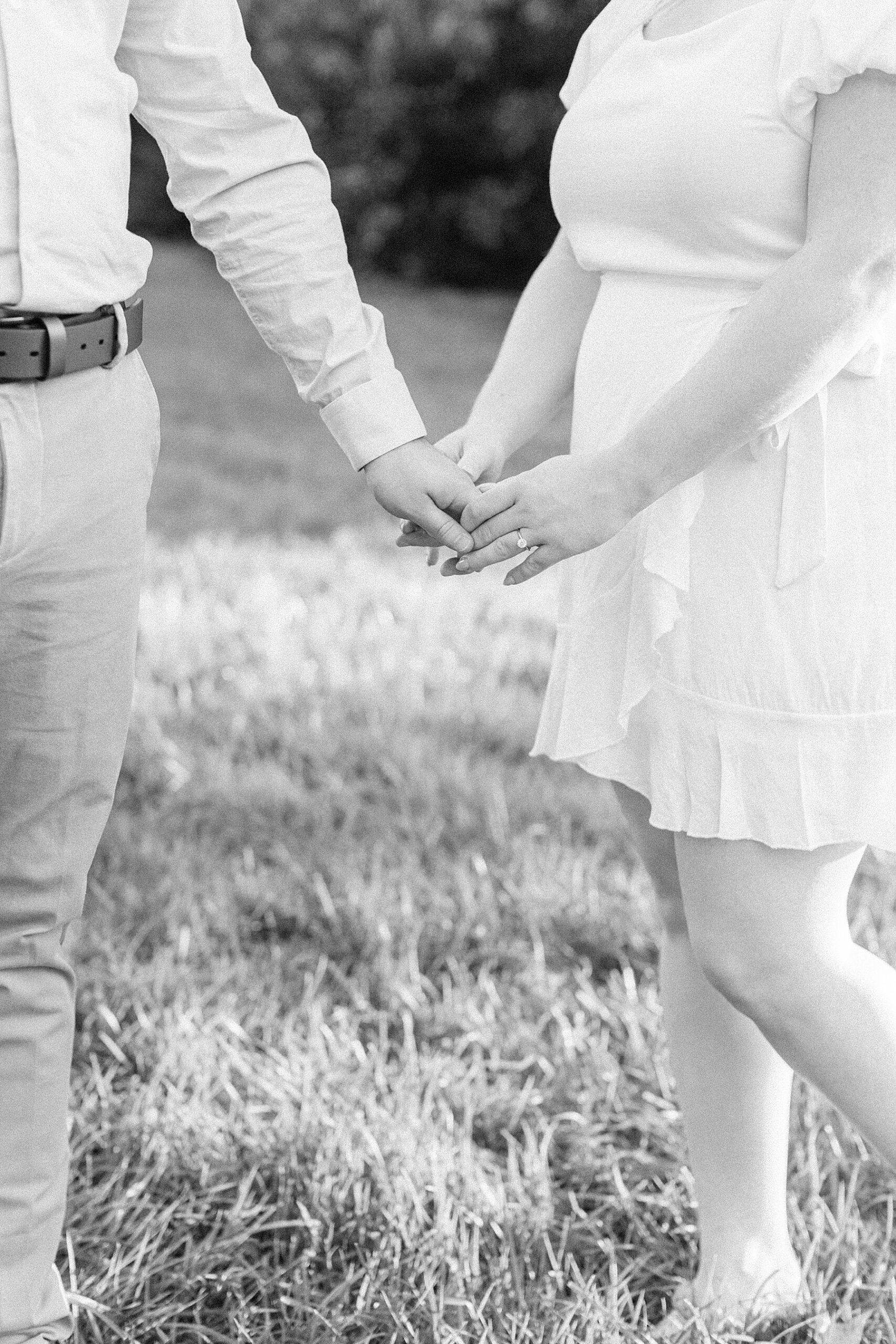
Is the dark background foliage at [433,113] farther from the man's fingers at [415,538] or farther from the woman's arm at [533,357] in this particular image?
the man's fingers at [415,538]

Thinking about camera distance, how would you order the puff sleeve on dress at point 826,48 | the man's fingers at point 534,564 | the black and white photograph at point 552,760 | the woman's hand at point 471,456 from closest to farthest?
the puff sleeve on dress at point 826,48 < the black and white photograph at point 552,760 < the man's fingers at point 534,564 < the woman's hand at point 471,456

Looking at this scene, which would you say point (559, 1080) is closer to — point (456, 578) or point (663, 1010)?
point (663, 1010)

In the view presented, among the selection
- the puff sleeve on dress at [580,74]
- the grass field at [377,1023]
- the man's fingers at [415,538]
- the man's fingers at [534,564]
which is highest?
the puff sleeve on dress at [580,74]

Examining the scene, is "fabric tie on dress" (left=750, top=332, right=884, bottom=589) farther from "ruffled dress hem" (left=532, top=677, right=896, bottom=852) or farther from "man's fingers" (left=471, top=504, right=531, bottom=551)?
"man's fingers" (left=471, top=504, right=531, bottom=551)

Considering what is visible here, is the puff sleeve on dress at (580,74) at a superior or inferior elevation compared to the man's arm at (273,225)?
superior

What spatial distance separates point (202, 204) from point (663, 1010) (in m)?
1.11

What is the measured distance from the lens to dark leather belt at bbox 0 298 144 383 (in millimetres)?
1508

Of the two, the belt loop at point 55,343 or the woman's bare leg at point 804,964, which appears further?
the woman's bare leg at point 804,964

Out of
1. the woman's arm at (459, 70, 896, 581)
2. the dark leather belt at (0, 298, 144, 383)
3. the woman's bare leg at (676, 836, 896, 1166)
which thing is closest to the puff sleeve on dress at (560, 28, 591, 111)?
the woman's arm at (459, 70, 896, 581)

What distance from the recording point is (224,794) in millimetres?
3330

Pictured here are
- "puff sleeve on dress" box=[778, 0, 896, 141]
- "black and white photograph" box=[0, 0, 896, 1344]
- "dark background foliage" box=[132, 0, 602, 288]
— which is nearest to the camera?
"puff sleeve on dress" box=[778, 0, 896, 141]

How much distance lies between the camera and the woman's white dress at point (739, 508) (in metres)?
1.62

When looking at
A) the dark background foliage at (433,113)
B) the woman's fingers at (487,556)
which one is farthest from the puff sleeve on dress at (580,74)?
the dark background foliage at (433,113)

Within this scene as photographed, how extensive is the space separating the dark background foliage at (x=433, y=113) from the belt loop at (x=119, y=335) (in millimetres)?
8930
